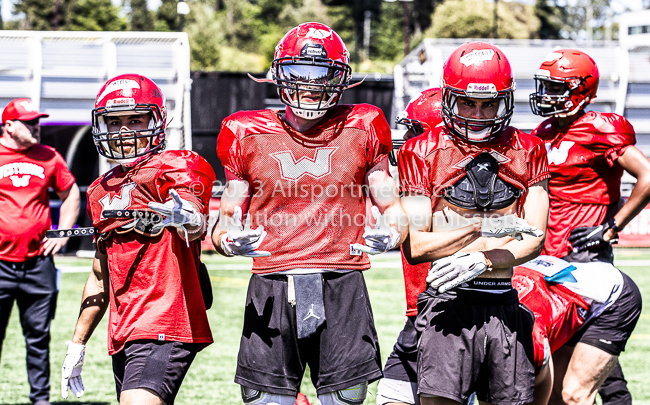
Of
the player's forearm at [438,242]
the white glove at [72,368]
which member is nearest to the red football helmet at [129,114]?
the white glove at [72,368]

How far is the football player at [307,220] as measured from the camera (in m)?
3.21

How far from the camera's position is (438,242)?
319 centimetres

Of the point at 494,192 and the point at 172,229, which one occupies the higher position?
the point at 494,192

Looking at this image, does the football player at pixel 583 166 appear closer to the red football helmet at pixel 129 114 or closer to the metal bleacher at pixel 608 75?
the red football helmet at pixel 129 114

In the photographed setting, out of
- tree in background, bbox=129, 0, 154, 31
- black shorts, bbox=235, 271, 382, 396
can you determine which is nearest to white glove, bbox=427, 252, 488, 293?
black shorts, bbox=235, 271, 382, 396

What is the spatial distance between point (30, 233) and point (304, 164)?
3.31 meters

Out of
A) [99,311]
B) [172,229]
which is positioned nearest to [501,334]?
[172,229]

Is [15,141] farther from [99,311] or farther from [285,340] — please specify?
[285,340]

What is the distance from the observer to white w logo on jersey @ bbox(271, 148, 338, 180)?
3.23 m

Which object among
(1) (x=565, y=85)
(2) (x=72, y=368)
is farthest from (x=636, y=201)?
(2) (x=72, y=368)

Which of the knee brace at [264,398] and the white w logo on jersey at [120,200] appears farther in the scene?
the white w logo on jersey at [120,200]

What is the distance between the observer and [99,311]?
363 cm

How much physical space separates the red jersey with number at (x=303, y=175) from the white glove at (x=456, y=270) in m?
0.40

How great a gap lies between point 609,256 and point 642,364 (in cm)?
260
